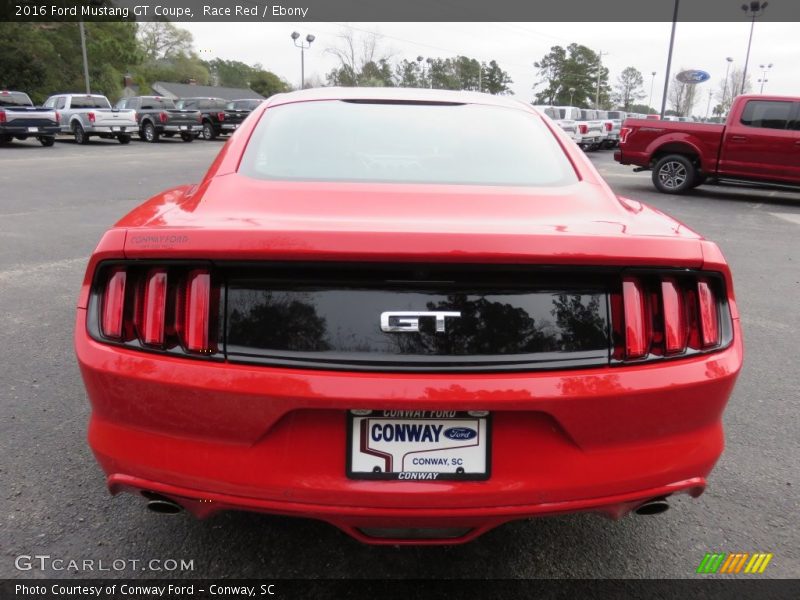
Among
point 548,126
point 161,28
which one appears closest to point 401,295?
point 548,126

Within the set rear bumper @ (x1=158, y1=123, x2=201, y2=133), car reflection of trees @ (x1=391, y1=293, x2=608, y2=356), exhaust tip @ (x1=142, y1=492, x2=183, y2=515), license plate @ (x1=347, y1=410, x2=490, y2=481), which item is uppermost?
car reflection of trees @ (x1=391, y1=293, x2=608, y2=356)

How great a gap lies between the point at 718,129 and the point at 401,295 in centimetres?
1289

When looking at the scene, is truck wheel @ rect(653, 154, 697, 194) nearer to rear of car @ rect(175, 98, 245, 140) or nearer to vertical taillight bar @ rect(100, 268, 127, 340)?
vertical taillight bar @ rect(100, 268, 127, 340)

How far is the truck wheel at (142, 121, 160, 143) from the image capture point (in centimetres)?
2716

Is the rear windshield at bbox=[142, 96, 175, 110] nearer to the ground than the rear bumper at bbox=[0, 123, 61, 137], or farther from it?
farther from it

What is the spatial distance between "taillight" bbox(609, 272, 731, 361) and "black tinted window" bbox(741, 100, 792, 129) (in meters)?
12.2

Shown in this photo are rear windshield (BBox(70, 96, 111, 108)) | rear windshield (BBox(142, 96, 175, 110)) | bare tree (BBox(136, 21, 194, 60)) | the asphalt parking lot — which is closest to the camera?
the asphalt parking lot

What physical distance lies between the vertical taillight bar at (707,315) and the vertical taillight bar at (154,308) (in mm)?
1530

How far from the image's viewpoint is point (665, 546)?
2393 mm

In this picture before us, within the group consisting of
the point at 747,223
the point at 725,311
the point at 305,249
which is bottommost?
the point at 747,223

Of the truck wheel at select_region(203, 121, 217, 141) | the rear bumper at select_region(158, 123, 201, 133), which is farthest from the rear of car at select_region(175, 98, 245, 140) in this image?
the rear bumper at select_region(158, 123, 201, 133)

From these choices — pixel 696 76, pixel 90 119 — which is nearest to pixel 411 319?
pixel 90 119

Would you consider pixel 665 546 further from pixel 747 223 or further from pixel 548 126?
pixel 747 223

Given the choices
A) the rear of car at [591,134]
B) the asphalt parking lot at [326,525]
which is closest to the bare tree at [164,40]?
the rear of car at [591,134]
